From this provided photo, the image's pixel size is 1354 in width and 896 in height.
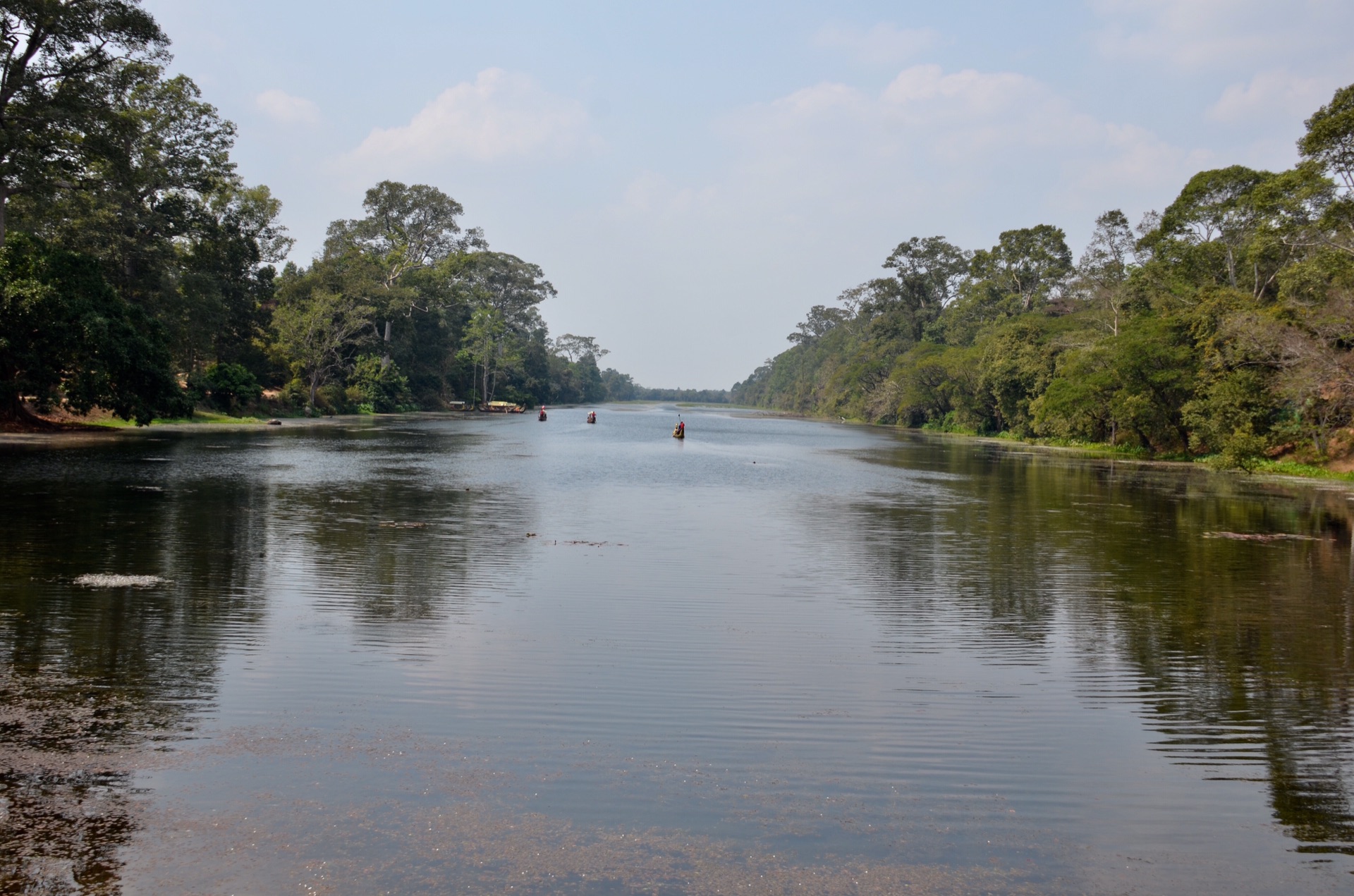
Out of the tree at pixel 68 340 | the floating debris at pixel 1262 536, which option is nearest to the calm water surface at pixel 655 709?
the floating debris at pixel 1262 536

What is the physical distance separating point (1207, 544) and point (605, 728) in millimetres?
15047

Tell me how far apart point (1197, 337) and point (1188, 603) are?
3341 cm

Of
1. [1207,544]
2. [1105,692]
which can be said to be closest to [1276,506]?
[1207,544]

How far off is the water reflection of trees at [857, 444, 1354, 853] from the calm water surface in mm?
61

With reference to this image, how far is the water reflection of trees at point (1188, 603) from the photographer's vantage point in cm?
684

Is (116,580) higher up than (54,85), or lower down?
lower down

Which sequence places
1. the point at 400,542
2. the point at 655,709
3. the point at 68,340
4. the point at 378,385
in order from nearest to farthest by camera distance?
the point at 655,709 < the point at 400,542 < the point at 68,340 < the point at 378,385

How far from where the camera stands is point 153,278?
44.6 metres

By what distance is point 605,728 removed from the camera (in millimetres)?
6758

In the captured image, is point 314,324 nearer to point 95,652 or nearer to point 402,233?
point 402,233

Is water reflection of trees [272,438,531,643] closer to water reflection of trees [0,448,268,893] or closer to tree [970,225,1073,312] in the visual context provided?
water reflection of trees [0,448,268,893]

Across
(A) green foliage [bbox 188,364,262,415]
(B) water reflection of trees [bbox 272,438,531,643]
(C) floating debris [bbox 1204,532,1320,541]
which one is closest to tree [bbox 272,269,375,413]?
(A) green foliage [bbox 188,364,262,415]

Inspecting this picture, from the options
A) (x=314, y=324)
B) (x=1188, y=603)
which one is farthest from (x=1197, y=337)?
(x=314, y=324)

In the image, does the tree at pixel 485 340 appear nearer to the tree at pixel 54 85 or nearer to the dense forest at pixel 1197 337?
the dense forest at pixel 1197 337
